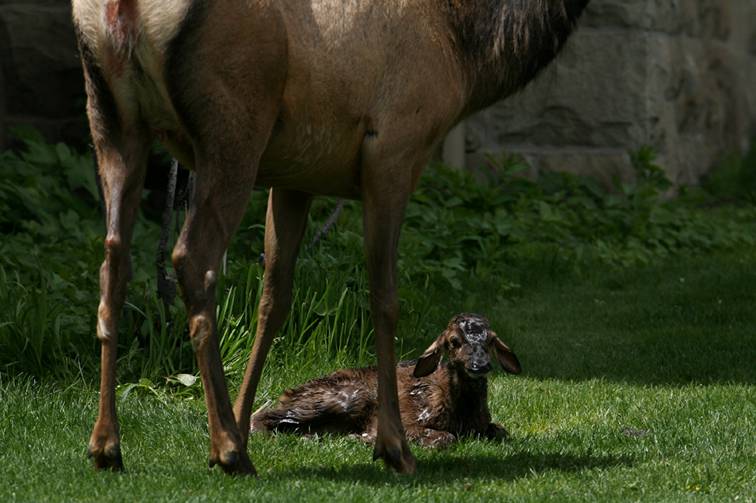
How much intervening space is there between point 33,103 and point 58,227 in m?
1.73

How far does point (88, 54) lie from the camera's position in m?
5.03

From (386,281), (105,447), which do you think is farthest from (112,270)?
(386,281)

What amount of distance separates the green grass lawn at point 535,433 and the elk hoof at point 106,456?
61 millimetres

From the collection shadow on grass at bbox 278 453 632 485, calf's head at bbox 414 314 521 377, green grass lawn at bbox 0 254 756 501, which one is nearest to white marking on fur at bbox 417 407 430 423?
calf's head at bbox 414 314 521 377

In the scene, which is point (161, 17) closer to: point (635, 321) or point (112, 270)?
point (112, 270)

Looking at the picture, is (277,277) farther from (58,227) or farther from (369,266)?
(58,227)

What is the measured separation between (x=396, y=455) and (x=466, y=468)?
1.09ft

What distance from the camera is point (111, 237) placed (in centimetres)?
511

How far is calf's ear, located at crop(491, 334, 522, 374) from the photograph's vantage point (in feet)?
20.9

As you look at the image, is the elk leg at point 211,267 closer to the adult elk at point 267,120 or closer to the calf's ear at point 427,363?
the adult elk at point 267,120

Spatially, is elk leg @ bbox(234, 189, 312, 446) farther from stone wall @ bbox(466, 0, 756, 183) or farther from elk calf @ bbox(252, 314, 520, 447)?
stone wall @ bbox(466, 0, 756, 183)

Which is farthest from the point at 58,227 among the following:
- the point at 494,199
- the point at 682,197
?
the point at 682,197

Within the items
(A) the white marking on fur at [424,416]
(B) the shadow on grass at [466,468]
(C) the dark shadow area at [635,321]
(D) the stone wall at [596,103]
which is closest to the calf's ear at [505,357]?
(A) the white marking on fur at [424,416]

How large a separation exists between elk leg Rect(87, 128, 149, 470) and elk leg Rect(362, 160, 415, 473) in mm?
922
